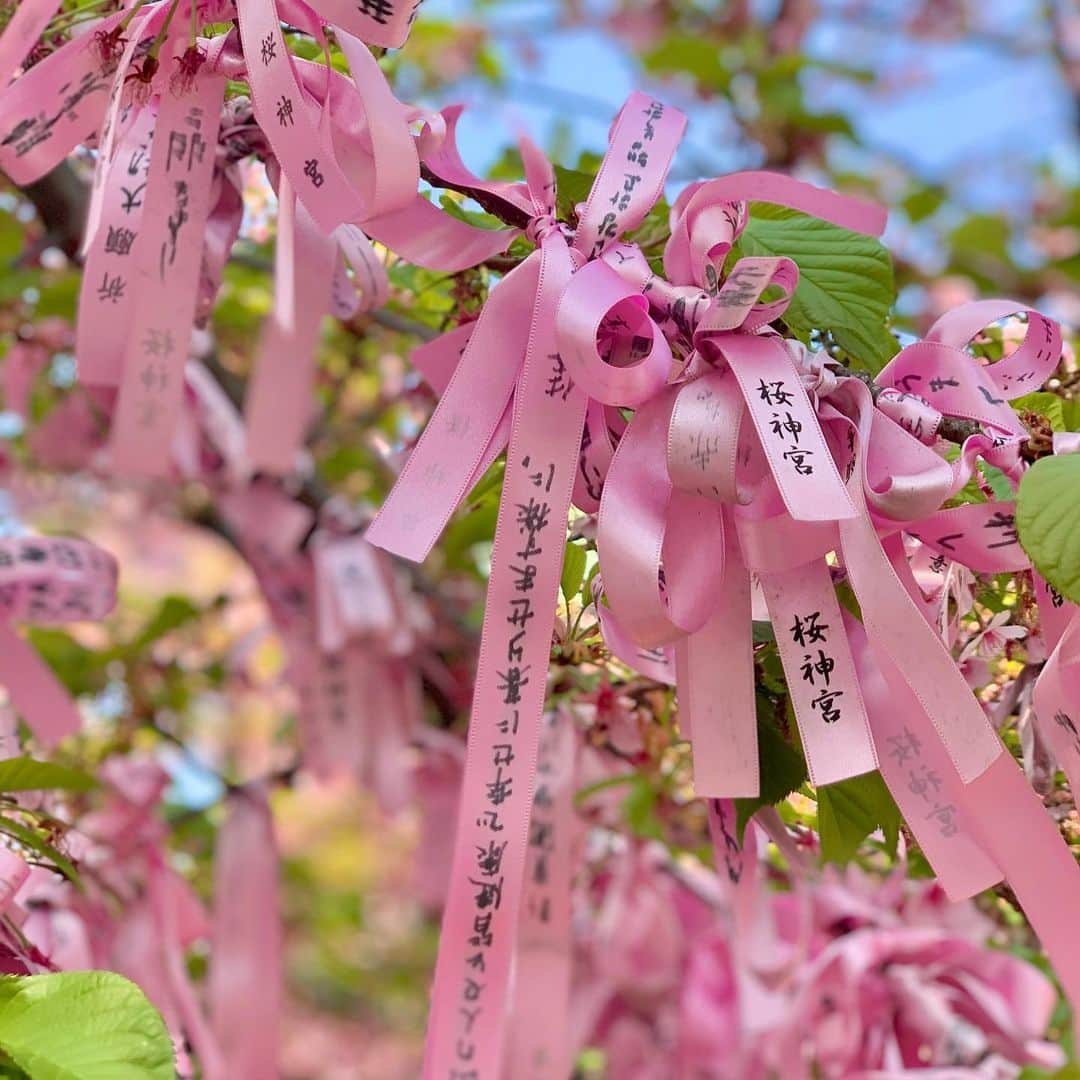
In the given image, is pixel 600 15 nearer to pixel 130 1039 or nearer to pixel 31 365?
pixel 31 365

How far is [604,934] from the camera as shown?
0.89 metres

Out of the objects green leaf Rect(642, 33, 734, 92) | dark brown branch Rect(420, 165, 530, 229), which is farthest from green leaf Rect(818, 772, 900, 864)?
green leaf Rect(642, 33, 734, 92)

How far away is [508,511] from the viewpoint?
0.42 metres

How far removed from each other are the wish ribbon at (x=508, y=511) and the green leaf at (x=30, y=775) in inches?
6.6

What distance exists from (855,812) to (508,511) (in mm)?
182

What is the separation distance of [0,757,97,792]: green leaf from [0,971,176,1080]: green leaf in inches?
4.0

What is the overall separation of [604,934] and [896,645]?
0.56m

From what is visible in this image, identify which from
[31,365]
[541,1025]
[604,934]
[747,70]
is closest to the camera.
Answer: [541,1025]

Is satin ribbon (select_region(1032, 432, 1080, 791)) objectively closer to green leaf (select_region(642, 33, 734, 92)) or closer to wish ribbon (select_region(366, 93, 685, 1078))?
wish ribbon (select_region(366, 93, 685, 1078))

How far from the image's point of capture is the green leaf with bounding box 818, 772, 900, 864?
A: 48 centimetres

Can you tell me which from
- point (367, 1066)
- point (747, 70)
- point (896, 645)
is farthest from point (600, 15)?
point (896, 645)

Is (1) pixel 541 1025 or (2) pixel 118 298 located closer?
(2) pixel 118 298

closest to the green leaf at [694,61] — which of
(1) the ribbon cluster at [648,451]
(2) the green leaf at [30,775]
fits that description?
(1) the ribbon cluster at [648,451]

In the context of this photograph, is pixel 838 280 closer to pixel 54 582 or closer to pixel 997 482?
pixel 997 482
